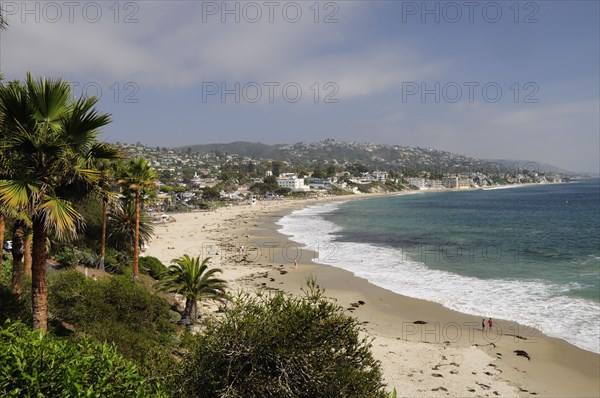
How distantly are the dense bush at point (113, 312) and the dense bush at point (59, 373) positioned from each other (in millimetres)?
5533

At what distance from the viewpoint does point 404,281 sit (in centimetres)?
2853

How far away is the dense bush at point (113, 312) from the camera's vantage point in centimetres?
1080

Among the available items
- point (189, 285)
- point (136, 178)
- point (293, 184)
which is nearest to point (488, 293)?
point (189, 285)

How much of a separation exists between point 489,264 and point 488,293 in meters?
9.15

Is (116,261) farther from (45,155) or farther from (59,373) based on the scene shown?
(59,373)

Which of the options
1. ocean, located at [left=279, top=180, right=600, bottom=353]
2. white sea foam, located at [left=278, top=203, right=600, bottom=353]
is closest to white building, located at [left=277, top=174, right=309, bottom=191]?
ocean, located at [left=279, top=180, right=600, bottom=353]

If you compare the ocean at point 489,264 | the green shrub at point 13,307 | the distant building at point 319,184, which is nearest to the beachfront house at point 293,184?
the distant building at point 319,184

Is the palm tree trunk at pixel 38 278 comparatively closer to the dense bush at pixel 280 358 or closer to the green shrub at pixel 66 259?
the dense bush at pixel 280 358

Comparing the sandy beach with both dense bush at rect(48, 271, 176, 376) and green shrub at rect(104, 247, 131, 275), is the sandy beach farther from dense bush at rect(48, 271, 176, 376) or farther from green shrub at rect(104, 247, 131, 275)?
dense bush at rect(48, 271, 176, 376)

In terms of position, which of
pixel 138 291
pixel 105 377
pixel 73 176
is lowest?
pixel 138 291

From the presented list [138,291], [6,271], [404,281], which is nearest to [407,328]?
[404,281]

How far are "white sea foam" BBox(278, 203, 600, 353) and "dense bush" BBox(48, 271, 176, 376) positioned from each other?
636 inches

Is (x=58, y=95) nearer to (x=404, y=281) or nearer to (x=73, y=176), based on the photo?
(x=73, y=176)

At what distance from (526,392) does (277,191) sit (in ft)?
449
